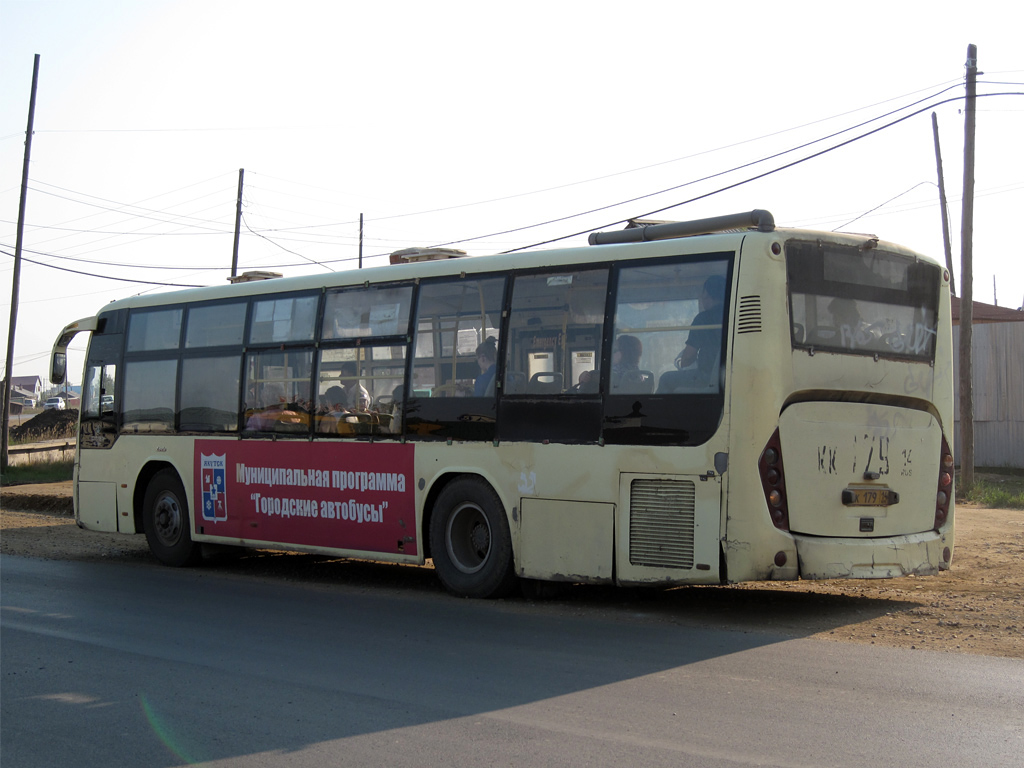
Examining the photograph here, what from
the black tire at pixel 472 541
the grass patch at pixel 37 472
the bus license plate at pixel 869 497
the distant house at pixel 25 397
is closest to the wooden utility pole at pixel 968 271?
the bus license plate at pixel 869 497

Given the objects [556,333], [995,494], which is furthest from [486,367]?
[995,494]

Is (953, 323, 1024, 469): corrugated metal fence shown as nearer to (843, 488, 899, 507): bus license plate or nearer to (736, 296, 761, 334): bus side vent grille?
(843, 488, 899, 507): bus license plate

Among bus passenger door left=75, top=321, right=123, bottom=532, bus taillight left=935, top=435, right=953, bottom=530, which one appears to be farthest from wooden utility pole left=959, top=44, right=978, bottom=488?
bus passenger door left=75, top=321, right=123, bottom=532

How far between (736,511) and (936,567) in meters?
2.21

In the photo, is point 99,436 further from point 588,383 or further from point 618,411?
point 618,411

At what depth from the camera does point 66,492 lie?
24219mm

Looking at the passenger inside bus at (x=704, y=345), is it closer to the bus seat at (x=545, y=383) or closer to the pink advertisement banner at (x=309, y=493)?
the bus seat at (x=545, y=383)

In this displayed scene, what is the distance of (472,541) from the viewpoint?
10.3 m

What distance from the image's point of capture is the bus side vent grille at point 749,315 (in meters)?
8.35

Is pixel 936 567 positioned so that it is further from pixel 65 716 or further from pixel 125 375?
pixel 125 375

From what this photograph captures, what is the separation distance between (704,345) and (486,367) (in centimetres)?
235

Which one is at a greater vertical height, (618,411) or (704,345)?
(704,345)

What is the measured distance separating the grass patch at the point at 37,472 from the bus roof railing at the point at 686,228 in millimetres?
22193

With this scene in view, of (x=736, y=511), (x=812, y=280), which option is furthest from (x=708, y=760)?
(x=812, y=280)
